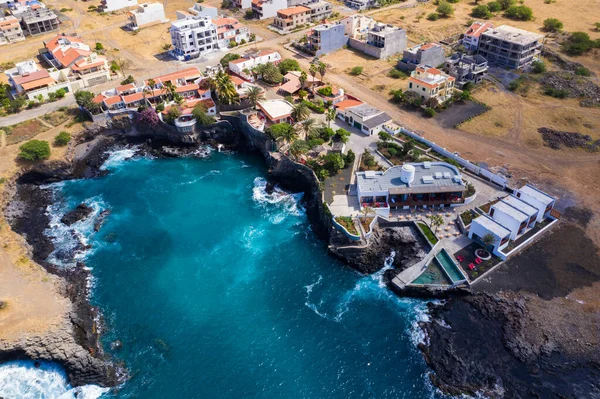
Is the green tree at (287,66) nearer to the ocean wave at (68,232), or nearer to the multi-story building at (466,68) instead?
the multi-story building at (466,68)

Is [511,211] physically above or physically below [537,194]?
above

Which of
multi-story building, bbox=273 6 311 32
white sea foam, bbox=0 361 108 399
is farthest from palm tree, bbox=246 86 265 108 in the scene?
white sea foam, bbox=0 361 108 399

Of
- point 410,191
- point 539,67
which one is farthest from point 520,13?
point 410,191

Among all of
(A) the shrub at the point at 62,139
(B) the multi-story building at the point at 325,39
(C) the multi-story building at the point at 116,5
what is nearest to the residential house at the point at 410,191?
(A) the shrub at the point at 62,139

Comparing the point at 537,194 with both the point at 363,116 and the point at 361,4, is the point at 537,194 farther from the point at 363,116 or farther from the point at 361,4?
the point at 361,4

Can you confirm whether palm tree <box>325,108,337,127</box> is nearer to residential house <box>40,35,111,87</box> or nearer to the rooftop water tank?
the rooftop water tank

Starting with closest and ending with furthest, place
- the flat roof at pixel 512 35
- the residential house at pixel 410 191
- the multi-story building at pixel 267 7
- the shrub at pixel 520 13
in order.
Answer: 1. the residential house at pixel 410 191
2. the flat roof at pixel 512 35
3. the shrub at pixel 520 13
4. the multi-story building at pixel 267 7
